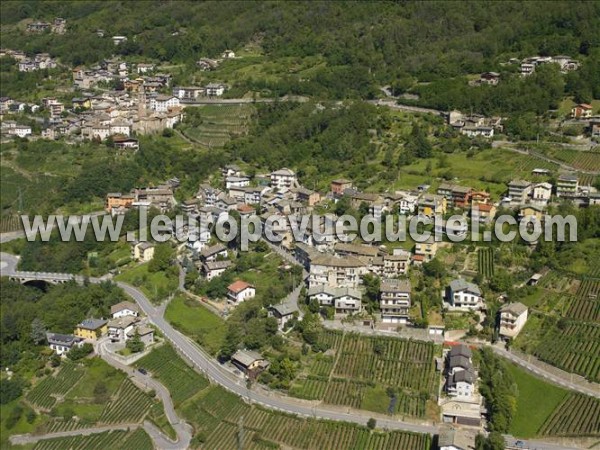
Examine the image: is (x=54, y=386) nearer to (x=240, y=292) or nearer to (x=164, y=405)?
(x=164, y=405)

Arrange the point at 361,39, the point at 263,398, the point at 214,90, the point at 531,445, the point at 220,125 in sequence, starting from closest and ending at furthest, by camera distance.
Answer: the point at 531,445 < the point at 263,398 < the point at 220,125 < the point at 214,90 < the point at 361,39

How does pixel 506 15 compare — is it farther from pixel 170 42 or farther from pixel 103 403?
pixel 103 403

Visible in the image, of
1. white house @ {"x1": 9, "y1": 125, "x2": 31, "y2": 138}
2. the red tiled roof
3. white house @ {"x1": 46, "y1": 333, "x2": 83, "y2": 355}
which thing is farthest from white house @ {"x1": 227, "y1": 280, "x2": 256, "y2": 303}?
white house @ {"x1": 9, "y1": 125, "x2": 31, "y2": 138}

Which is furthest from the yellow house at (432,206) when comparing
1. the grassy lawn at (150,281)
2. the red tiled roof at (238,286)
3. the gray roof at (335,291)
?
the grassy lawn at (150,281)

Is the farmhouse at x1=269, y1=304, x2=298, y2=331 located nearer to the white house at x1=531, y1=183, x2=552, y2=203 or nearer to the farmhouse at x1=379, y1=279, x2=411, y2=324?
the farmhouse at x1=379, y1=279, x2=411, y2=324

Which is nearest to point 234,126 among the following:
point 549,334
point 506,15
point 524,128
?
point 524,128

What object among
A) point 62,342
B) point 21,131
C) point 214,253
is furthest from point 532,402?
point 21,131

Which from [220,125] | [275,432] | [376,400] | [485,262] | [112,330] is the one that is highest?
[220,125]
